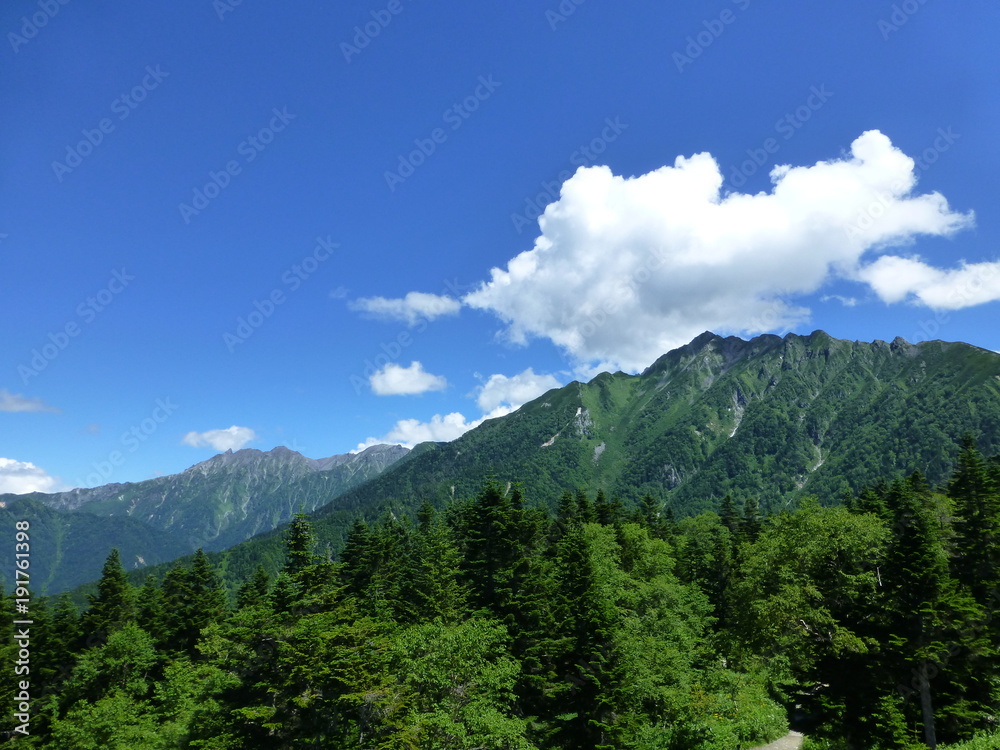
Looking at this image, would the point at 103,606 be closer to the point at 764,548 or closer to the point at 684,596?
the point at 684,596

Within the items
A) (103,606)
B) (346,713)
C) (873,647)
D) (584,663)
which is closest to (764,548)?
(873,647)

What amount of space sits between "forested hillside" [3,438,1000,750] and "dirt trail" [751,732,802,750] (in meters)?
0.67

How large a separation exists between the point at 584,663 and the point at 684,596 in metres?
23.0

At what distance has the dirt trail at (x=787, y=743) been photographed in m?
35.2

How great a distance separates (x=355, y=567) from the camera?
5756cm

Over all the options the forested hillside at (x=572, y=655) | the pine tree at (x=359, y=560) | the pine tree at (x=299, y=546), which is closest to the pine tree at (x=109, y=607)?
the forested hillside at (x=572, y=655)

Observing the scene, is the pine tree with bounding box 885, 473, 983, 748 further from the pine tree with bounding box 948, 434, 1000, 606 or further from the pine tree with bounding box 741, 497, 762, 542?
the pine tree with bounding box 741, 497, 762, 542

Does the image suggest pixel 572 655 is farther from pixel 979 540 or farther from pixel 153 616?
pixel 153 616

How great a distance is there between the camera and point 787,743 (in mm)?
35969

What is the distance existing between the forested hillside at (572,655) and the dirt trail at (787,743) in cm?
67

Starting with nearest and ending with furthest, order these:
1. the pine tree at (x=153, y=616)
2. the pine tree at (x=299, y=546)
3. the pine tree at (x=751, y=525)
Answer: the pine tree at (x=299, y=546) < the pine tree at (x=153, y=616) < the pine tree at (x=751, y=525)

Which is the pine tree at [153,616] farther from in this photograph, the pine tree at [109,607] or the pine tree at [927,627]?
the pine tree at [927,627]

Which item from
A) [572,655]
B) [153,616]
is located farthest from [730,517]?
[153,616]

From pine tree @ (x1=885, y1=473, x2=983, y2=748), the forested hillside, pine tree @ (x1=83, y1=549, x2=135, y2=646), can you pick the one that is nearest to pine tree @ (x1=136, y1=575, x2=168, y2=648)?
pine tree @ (x1=83, y1=549, x2=135, y2=646)
